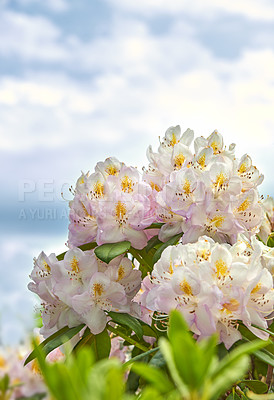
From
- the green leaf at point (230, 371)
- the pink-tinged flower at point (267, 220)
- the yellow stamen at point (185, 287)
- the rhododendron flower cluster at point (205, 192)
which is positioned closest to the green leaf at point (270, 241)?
the pink-tinged flower at point (267, 220)

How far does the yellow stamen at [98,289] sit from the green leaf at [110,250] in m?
0.08

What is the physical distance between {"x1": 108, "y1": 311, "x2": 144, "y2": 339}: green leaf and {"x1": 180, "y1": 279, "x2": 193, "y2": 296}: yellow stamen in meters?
0.26

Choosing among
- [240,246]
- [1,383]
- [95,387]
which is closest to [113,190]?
[240,246]

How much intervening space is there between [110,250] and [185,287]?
12.4 inches

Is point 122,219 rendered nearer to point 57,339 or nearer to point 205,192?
point 205,192

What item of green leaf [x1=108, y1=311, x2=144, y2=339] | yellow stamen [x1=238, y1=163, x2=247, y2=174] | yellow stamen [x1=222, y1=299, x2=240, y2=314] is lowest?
green leaf [x1=108, y1=311, x2=144, y2=339]

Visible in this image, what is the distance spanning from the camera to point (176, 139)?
59.6 inches

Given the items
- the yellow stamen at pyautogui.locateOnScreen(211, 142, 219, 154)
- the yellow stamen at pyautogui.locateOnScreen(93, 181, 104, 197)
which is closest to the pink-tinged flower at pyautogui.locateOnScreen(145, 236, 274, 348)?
the yellow stamen at pyautogui.locateOnScreen(93, 181, 104, 197)

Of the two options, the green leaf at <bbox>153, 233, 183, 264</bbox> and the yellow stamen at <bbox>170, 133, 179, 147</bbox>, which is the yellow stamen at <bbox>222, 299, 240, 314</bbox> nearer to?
the green leaf at <bbox>153, 233, 183, 264</bbox>

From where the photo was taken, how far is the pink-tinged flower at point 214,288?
983mm

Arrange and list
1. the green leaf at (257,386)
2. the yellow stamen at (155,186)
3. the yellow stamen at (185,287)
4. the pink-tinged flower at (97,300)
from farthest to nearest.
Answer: the yellow stamen at (155,186), the pink-tinged flower at (97,300), the green leaf at (257,386), the yellow stamen at (185,287)

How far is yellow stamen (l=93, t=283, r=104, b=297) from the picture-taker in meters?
1.25

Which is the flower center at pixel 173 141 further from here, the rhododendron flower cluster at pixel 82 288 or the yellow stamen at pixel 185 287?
the yellow stamen at pixel 185 287

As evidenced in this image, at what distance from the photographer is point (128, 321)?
1224mm
